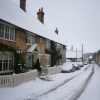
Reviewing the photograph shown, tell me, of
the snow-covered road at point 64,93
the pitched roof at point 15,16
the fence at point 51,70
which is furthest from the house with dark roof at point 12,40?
the snow-covered road at point 64,93

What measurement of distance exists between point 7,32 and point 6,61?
2950mm

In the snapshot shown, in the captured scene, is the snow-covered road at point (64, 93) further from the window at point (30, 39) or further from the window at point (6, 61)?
the window at point (30, 39)

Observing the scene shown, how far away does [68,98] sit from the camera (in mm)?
11242

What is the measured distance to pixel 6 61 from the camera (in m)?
18.4

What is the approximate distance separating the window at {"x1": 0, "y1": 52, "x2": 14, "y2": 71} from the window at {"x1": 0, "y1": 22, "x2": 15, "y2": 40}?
5.66 feet

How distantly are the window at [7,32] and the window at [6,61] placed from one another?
5.66 ft

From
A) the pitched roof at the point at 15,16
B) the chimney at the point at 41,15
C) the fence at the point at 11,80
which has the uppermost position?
the chimney at the point at 41,15

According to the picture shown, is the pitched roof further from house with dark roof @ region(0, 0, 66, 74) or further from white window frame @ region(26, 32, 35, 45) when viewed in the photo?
white window frame @ region(26, 32, 35, 45)

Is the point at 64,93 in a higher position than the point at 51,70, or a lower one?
lower

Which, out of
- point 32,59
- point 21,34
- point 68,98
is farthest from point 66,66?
point 68,98

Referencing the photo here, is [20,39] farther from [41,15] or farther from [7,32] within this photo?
[41,15]

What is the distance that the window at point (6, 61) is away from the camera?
1764 centimetres

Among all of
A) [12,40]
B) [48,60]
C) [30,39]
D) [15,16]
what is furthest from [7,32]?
[48,60]

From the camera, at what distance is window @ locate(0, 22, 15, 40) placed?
1769 cm
